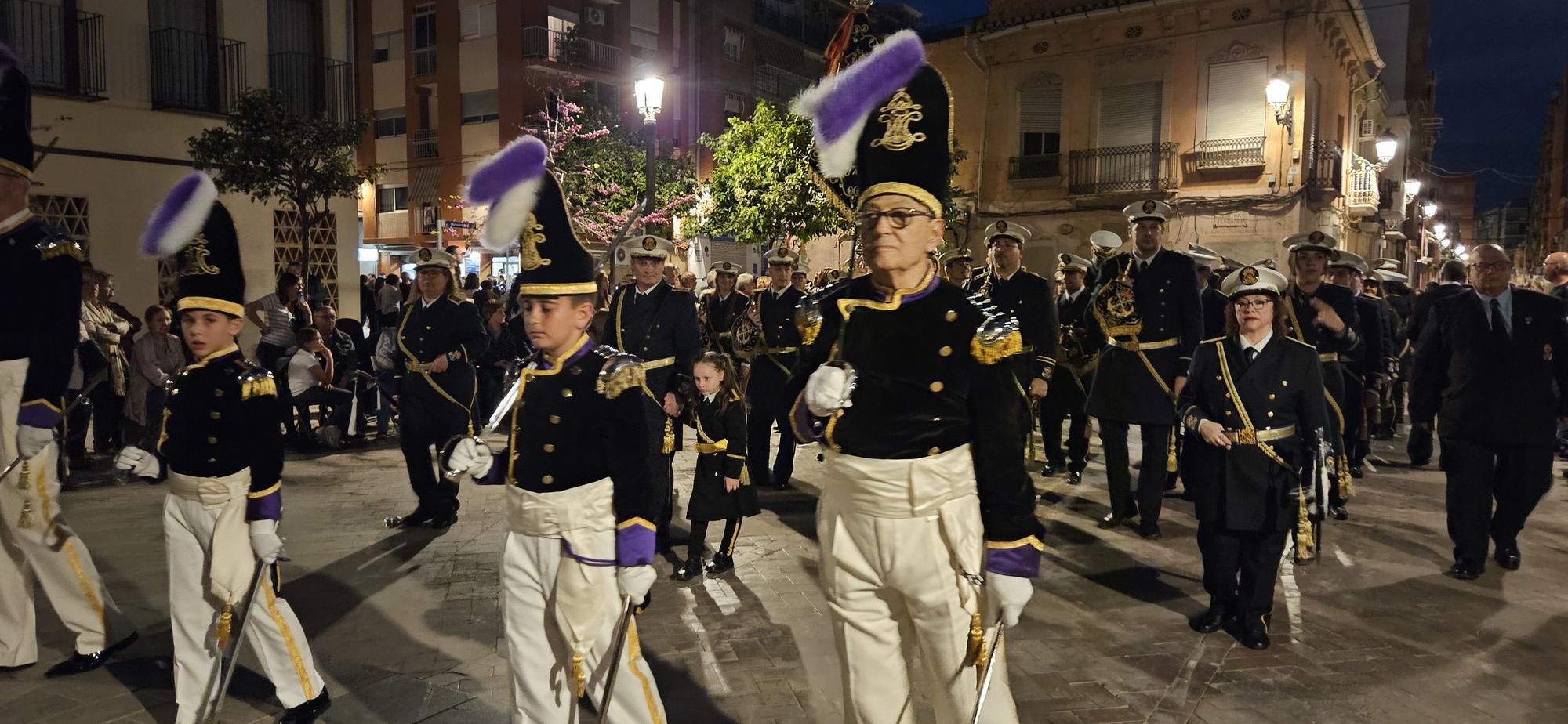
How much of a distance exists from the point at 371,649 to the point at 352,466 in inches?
224

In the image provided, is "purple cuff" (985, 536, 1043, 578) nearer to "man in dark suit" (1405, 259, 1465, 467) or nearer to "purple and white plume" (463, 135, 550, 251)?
"purple and white plume" (463, 135, 550, 251)

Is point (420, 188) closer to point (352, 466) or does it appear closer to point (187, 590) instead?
point (352, 466)

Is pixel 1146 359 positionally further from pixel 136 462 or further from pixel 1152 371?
pixel 136 462

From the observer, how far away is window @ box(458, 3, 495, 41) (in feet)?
112

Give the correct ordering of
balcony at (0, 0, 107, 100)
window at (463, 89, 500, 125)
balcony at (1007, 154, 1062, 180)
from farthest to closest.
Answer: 1. window at (463, 89, 500, 125)
2. balcony at (1007, 154, 1062, 180)
3. balcony at (0, 0, 107, 100)

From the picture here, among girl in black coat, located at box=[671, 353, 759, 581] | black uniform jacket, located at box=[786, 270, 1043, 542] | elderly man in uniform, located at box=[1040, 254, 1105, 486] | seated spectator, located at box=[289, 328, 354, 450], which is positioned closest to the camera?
black uniform jacket, located at box=[786, 270, 1043, 542]

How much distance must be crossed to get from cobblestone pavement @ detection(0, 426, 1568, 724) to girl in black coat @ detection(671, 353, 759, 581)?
0.28 m

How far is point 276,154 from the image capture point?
629 inches

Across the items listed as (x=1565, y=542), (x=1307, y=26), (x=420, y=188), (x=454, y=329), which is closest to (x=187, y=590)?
(x=454, y=329)

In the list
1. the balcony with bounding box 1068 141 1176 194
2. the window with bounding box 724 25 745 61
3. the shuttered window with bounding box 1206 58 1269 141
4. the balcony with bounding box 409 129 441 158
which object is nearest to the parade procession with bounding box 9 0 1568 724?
the shuttered window with bounding box 1206 58 1269 141

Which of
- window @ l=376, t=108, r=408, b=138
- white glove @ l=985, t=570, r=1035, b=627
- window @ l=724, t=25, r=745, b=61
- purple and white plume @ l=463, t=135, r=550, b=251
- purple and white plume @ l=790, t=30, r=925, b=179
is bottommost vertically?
white glove @ l=985, t=570, r=1035, b=627

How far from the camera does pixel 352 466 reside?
1035cm

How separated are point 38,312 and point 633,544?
3.61 m

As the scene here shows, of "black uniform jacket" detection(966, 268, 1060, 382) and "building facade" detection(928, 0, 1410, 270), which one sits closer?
"black uniform jacket" detection(966, 268, 1060, 382)
